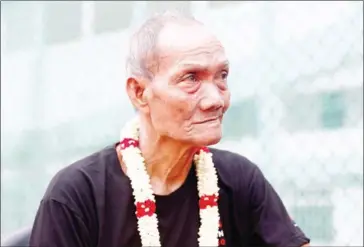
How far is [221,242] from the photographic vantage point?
1315 millimetres

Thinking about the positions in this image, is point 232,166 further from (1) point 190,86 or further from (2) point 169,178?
(1) point 190,86

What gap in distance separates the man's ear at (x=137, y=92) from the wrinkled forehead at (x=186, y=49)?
0.19 feet

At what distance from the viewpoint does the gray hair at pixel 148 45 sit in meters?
1.21

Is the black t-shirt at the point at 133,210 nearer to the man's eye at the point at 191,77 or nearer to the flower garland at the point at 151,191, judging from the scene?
the flower garland at the point at 151,191

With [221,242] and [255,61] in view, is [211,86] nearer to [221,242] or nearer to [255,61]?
[221,242]

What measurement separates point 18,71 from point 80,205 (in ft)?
5.47

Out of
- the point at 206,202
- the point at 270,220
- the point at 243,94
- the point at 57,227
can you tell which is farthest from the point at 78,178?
the point at 243,94

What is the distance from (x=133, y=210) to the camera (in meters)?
1.26

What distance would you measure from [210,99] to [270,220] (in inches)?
11.4

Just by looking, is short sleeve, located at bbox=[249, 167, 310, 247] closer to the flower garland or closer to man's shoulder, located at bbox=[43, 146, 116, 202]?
Result: the flower garland

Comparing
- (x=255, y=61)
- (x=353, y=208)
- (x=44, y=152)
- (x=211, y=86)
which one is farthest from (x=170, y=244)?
(x=44, y=152)

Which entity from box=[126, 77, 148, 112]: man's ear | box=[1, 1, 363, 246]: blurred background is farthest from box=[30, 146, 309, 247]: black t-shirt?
box=[1, 1, 363, 246]: blurred background

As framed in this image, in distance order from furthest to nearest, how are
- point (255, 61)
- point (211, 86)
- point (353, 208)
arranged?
point (255, 61), point (353, 208), point (211, 86)

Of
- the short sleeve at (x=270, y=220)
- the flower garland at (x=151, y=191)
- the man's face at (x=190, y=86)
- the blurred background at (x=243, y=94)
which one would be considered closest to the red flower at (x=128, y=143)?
the flower garland at (x=151, y=191)
